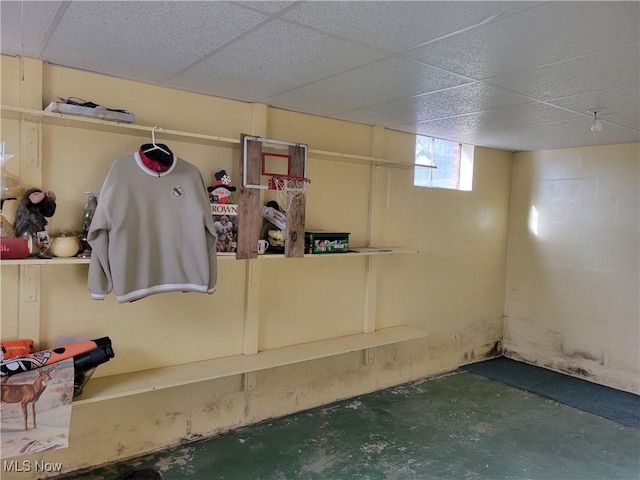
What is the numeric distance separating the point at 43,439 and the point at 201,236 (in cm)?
122

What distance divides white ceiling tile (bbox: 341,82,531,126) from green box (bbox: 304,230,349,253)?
0.90 metres

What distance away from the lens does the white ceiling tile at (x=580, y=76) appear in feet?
6.59

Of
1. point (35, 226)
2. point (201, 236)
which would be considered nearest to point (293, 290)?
point (201, 236)

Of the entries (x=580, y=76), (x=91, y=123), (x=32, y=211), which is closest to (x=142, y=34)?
(x=91, y=123)

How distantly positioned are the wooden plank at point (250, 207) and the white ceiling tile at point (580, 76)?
54.8 inches

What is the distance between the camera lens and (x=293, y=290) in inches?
135

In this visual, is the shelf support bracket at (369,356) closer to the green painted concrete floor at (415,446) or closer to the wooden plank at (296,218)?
the green painted concrete floor at (415,446)

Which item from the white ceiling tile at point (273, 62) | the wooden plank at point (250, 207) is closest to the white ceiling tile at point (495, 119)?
the white ceiling tile at point (273, 62)

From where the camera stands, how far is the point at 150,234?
246 cm

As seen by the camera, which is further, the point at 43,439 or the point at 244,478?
the point at 244,478

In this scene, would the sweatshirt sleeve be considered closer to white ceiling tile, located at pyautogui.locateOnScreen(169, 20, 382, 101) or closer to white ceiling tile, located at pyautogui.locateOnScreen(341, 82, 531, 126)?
white ceiling tile, located at pyautogui.locateOnScreen(169, 20, 382, 101)

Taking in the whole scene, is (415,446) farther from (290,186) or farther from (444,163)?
(444,163)

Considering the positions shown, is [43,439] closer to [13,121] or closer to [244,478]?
[244,478]

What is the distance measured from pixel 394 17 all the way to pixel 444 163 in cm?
302
